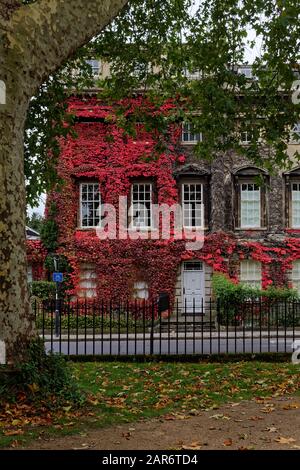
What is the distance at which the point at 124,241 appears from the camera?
29.6 meters

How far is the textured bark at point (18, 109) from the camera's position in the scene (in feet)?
23.8

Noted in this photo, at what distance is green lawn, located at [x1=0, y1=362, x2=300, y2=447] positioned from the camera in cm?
704

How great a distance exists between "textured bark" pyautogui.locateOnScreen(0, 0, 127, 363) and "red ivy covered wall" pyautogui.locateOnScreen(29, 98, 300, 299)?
21.8 meters

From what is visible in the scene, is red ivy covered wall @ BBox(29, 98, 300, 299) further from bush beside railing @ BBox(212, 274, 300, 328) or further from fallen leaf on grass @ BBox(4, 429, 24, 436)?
fallen leaf on grass @ BBox(4, 429, 24, 436)

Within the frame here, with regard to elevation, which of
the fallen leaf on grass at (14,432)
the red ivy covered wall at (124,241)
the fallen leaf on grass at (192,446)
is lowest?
the fallen leaf on grass at (192,446)

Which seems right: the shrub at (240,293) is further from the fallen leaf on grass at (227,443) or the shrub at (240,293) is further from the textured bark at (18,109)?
the fallen leaf on grass at (227,443)

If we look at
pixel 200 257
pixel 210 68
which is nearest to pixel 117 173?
pixel 200 257

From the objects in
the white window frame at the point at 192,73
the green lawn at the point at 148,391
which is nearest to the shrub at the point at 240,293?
the white window frame at the point at 192,73

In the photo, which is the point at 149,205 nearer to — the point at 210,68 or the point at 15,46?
the point at 210,68

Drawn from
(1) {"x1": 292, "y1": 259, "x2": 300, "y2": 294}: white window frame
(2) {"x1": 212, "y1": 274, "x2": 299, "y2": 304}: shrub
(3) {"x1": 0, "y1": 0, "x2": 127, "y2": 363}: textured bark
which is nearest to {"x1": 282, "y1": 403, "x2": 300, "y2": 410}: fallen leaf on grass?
(3) {"x1": 0, "y1": 0, "x2": 127, "y2": 363}: textured bark

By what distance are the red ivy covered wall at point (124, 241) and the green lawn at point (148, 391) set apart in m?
16.4

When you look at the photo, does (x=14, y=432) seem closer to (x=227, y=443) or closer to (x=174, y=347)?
(x=227, y=443)

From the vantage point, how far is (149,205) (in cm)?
3028
